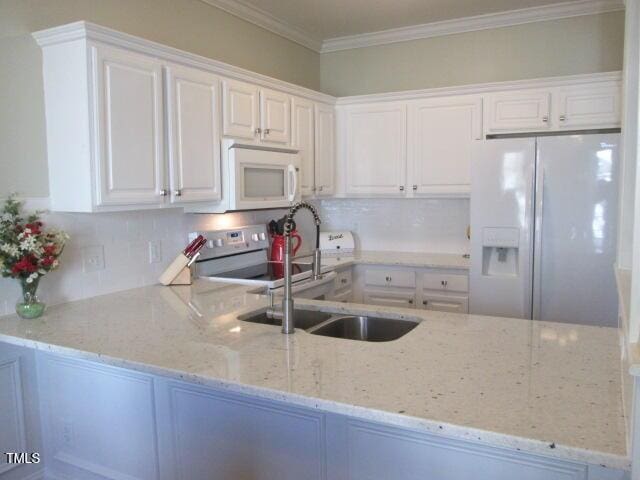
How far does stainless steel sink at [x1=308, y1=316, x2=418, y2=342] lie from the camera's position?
222 centimetres

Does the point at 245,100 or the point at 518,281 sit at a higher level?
the point at 245,100

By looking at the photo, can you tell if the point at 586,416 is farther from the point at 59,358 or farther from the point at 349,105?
the point at 349,105

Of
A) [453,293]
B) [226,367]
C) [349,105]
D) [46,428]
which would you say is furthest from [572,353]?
[349,105]

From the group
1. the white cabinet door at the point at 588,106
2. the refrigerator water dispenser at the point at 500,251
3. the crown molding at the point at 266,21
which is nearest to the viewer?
the refrigerator water dispenser at the point at 500,251

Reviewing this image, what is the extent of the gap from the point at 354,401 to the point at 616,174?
8.11ft

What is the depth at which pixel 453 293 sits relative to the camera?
368 cm

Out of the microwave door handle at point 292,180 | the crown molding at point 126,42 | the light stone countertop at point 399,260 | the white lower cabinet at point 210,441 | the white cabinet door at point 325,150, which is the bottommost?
the white lower cabinet at point 210,441

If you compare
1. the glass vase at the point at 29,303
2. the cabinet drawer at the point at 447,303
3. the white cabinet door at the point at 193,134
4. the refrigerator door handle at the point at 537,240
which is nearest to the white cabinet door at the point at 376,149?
the cabinet drawer at the point at 447,303

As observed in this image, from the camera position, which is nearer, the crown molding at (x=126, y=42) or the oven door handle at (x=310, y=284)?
the crown molding at (x=126, y=42)

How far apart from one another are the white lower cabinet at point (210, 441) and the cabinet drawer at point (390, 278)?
7.12ft

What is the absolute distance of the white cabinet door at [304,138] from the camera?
365cm

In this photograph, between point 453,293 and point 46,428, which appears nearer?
point 46,428

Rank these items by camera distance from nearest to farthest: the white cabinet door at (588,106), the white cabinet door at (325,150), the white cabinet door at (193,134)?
the white cabinet door at (193,134) < the white cabinet door at (588,106) < the white cabinet door at (325,150)

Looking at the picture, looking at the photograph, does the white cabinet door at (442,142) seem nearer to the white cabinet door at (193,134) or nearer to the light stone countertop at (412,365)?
the white cabinet door at (193,134)
